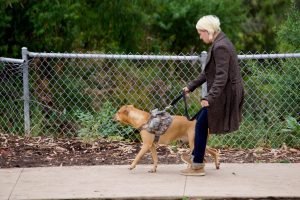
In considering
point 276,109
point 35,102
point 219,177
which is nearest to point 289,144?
A: point 276,109

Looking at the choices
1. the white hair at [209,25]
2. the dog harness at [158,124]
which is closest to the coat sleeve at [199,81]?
the dog harness at [158,124]

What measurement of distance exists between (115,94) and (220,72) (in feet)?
11.1

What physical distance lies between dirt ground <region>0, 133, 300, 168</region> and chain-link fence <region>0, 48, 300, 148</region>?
0.92ft

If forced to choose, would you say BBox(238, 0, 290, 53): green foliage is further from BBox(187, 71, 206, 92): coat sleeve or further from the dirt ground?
BBox(187, 71, 206, 92): coat sleeve

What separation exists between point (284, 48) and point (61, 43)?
153 inches

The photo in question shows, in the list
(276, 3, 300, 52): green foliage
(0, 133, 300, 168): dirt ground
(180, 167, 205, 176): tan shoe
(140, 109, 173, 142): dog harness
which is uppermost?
(276, 3, 300, 52): green foliage

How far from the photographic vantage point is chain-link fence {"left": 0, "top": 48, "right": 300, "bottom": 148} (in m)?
9.90

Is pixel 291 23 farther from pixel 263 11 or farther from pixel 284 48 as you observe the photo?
pixel 263 11

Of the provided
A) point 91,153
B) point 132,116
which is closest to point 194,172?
point 132,116

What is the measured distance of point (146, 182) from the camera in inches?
308

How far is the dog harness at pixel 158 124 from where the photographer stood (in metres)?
8.16

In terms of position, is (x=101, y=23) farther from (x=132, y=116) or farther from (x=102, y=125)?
(x=132, y=116)

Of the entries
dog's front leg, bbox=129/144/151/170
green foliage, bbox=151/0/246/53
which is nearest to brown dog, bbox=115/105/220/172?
dog's front leg, bbox=129/144/151/170

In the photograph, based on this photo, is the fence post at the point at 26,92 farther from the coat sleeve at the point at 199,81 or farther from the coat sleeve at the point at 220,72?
the coat sleeve at the point at 220,72
